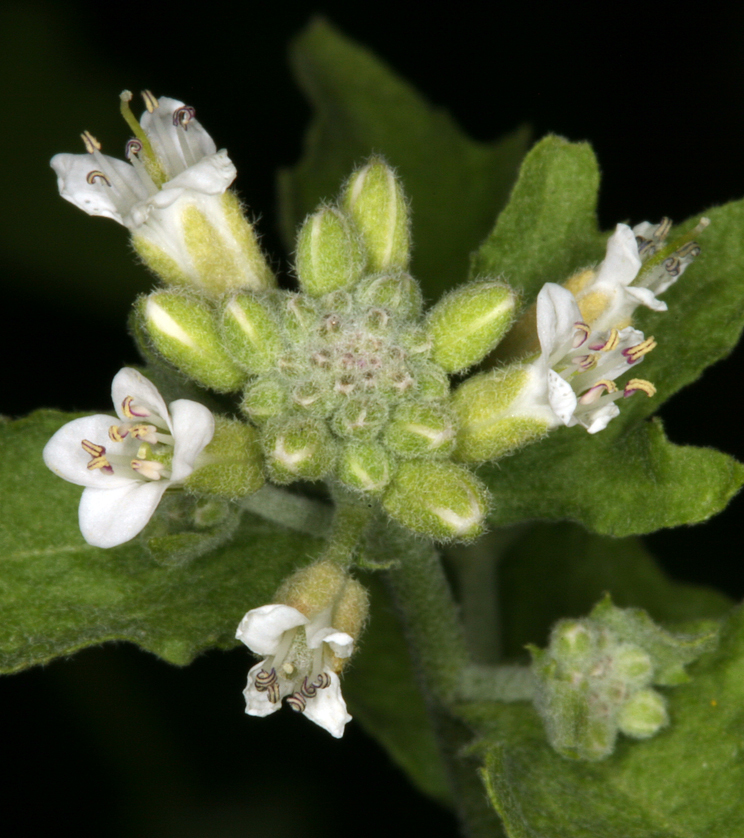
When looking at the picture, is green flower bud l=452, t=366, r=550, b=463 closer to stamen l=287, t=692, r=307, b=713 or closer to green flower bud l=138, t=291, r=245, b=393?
green flower bud l=138, t=291, r=245, b=393

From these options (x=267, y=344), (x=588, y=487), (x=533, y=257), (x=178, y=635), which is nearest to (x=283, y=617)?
(x=178, y=635)

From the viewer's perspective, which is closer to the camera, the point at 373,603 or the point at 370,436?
the point at 370,436

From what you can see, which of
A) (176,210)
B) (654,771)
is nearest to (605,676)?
(654,771)

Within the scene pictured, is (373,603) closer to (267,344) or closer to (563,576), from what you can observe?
(563,576)

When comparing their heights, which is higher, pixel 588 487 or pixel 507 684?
pixel 588 487

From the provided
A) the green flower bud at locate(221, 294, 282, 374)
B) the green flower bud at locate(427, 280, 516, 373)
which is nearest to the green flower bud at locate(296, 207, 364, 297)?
the green flower bud at locate(221, 294, 282, 374)

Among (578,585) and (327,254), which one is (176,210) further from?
(578,585)
